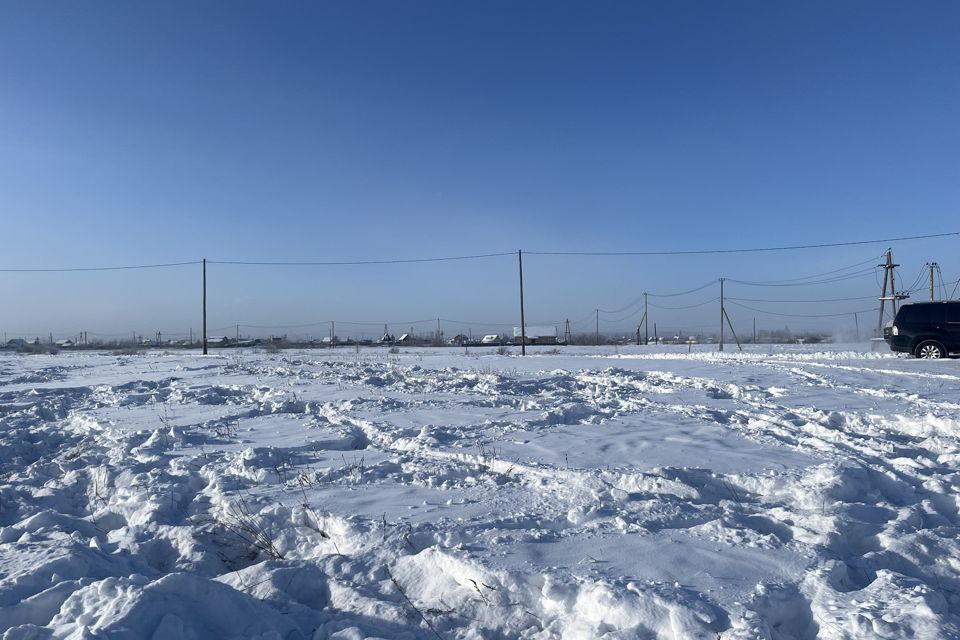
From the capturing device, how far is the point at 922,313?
16641mm

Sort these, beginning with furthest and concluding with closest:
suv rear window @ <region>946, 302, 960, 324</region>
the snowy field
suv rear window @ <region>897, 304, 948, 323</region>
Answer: suv rear window @ <region>897, 304, 948, 323</region> → suv rear window @ <region>946, 302, 960, 324</region> → the snowy field

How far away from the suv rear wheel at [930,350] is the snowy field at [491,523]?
1017cm

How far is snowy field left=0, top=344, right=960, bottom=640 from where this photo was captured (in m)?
2.66

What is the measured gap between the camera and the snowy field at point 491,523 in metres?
2.66

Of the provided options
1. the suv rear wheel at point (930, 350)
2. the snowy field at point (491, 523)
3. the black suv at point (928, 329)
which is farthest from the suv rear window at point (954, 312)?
the snowy field at point (491, 523)

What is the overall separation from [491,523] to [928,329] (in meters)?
18.4

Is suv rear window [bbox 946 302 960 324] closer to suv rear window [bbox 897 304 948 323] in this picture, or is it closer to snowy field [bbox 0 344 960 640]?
suv rear window [bbox 897 304 948 323]

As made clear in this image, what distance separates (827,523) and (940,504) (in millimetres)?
1337

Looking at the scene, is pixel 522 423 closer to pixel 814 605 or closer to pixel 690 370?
pixel 814 605

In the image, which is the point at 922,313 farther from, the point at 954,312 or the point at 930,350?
the point at 930,350

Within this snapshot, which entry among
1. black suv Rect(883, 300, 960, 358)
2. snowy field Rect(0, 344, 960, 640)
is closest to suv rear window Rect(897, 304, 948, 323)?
black suv Rect(883, 300, 960, 358)

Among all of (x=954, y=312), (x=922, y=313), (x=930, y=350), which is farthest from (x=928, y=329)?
(x=954, y=312)

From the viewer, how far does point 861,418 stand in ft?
23.6

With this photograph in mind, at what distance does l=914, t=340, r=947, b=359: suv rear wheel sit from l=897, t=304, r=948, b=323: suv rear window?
664mm
